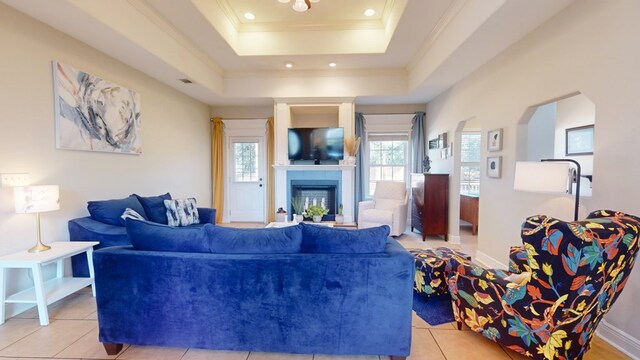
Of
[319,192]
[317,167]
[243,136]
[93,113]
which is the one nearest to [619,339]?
[317,167]

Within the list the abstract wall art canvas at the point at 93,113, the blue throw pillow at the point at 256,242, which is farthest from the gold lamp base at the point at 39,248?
the blue throw pillow at the point at 256,242

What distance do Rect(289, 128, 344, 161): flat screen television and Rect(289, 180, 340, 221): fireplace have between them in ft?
1.78

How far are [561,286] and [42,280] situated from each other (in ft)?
12.3

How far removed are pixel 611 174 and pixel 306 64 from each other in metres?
4.30

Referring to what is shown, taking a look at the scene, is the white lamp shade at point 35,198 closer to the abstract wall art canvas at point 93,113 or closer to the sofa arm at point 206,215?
the abstract wall art canvas at point 93,113

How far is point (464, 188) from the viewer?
6.09 meters

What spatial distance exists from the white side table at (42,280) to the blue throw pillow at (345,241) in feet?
7.45

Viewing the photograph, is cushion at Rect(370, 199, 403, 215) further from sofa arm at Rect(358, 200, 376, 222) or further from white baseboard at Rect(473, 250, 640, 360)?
white baseboard at Rect(473, 250, 640, 360)

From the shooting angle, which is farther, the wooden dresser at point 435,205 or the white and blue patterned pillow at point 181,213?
the wooden dresser at point 435,205

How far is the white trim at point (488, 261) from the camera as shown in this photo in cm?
334

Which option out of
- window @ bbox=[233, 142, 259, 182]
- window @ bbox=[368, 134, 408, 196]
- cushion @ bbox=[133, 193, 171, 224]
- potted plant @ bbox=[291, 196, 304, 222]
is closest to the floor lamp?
window @ bbox=[368, 134, 408, 196]

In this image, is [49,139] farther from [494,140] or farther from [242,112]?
[494,140]

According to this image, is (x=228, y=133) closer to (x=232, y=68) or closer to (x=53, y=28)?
(x=232, y=68)

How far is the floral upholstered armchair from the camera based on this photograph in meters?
1.41
